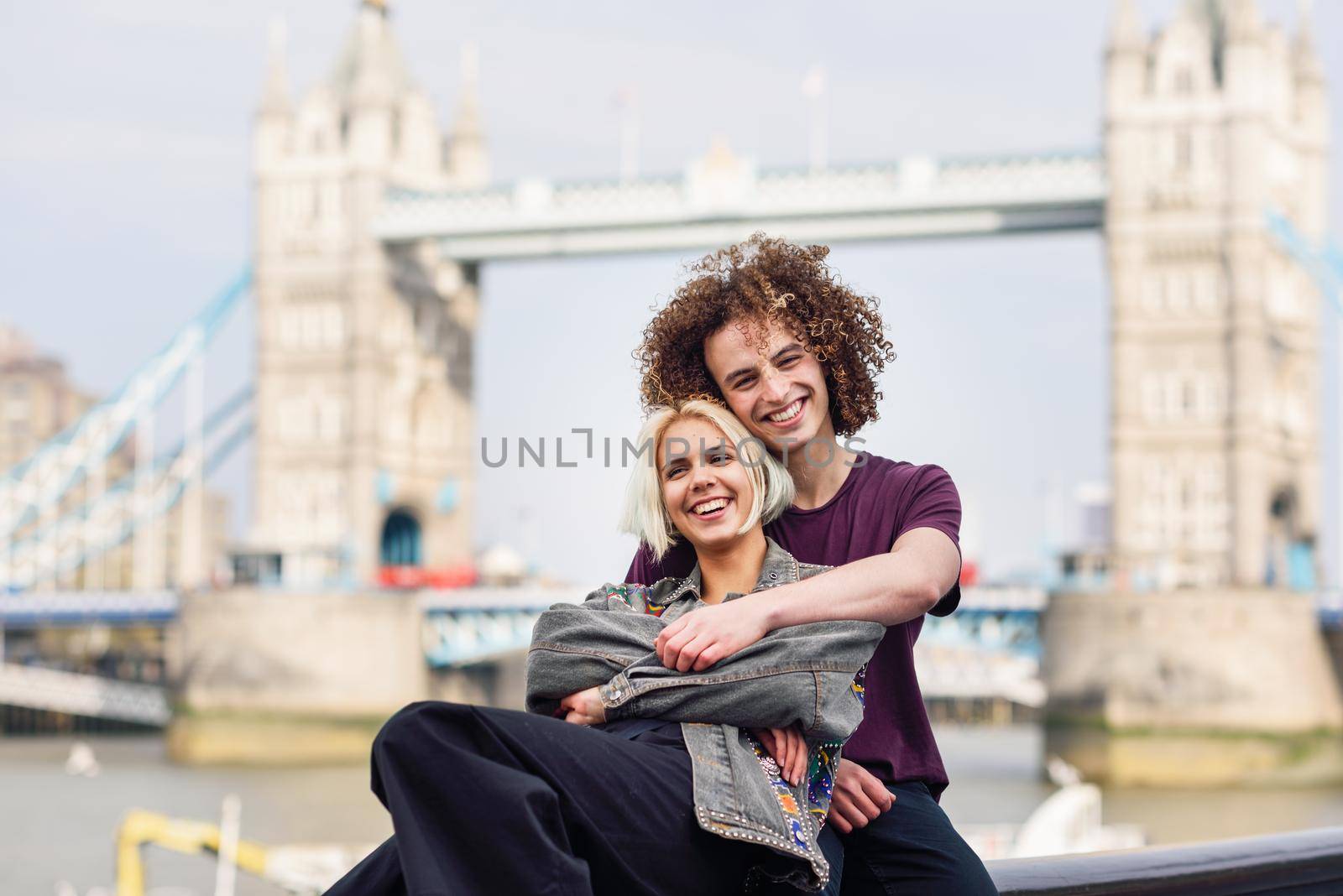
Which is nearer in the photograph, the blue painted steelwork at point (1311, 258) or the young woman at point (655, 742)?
the young woman at point (655, 742)

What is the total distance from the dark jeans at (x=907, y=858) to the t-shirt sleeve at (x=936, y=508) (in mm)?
220

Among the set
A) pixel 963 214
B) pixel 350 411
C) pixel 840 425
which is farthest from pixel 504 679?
pixel 840 425

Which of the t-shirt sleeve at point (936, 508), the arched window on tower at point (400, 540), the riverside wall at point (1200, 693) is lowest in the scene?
the riverside wall at point (1200, 693)

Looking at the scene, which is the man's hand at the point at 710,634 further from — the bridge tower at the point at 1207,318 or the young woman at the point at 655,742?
the bridge tower at the point at 1207,318

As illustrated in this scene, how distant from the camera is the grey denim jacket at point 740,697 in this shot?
162cm

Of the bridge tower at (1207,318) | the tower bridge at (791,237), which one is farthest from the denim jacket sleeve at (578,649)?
the bridge tower at (1207,318)

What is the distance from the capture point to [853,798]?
71.6 inches

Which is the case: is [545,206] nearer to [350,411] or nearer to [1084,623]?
[350,411]

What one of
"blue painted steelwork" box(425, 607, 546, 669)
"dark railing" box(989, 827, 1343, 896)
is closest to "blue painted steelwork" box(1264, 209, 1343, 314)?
"blue painted steelwork" box(425, 607, 546, 669)

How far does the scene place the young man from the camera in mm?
1786

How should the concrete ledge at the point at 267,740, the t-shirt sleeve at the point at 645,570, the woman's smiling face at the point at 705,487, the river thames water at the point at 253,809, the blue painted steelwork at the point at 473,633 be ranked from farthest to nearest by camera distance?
the blue painted steelwork at the point at 473,633 → the concrete ledge at the point at 267,740 → the river thames water at the point at 253,809 → the t-shirt sleeve at the point at 645,570 → the woman's smiling face at the point at 705,487

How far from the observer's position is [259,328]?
3341 centimetres

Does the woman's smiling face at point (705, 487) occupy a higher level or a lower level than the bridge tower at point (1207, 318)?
lower

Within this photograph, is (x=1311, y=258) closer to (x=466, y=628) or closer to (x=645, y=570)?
(x=466, y=628)
